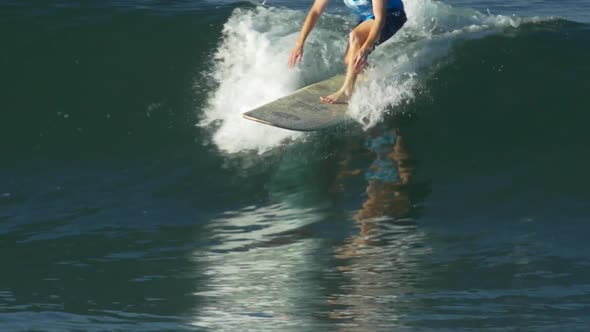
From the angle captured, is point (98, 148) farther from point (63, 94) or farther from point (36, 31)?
point (36, 31)

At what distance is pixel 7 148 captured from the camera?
32.2 feet

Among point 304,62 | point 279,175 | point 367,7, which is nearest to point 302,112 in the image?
point 279,175

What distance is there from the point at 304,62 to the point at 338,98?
1.37 metres

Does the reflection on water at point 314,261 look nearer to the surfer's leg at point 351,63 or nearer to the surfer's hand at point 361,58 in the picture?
the surfer's leg at point 351,63

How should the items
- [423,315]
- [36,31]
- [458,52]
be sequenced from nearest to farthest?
[423,315], [458,52], [36,31]

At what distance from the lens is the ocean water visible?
6.50 meters

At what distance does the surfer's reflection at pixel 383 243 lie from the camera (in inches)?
248

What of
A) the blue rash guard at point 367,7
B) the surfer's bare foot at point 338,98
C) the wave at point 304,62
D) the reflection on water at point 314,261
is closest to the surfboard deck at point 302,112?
the surfer's bare foot at point 338,98

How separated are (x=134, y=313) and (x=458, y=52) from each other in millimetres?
5530

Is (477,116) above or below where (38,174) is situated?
above

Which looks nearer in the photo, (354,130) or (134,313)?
(134,313)

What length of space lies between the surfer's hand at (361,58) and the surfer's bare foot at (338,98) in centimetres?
45

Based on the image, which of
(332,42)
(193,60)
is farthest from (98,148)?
(332,42)

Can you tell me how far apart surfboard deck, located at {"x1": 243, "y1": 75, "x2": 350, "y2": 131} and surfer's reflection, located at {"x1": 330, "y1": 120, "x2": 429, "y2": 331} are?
0.46 metres
